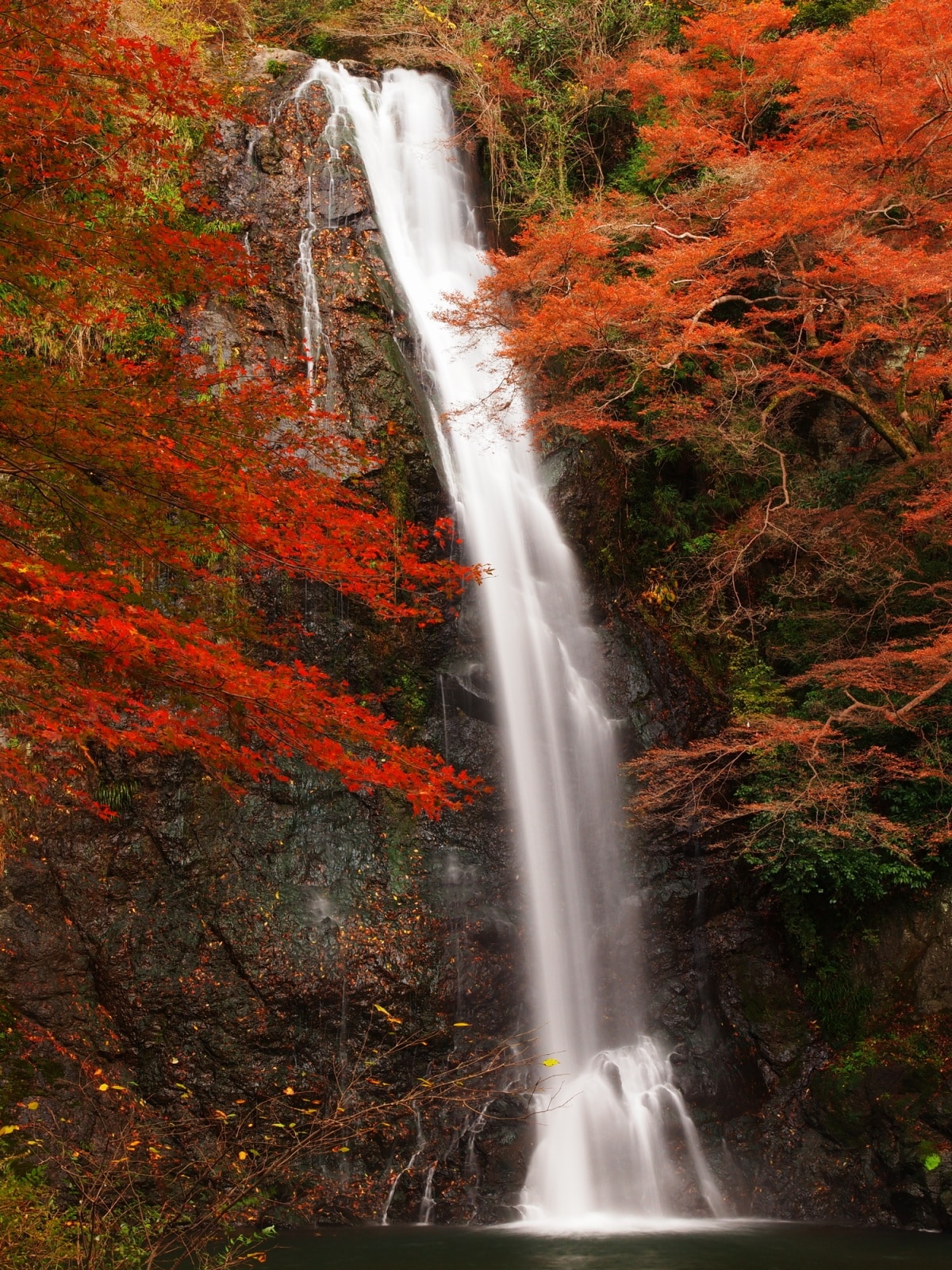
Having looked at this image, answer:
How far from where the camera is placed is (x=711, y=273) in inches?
419

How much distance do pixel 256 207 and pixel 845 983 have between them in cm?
1180

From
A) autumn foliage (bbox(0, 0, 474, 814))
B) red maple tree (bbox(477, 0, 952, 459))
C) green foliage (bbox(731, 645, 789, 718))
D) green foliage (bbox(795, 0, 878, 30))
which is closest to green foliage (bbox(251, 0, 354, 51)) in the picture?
red maple tree (bbox(477, 0, 952, 459))

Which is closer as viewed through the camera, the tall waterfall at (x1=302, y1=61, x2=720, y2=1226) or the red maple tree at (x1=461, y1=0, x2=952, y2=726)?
the tall waterfall at (x1=302, y1=61, x2=720, y2=1226)

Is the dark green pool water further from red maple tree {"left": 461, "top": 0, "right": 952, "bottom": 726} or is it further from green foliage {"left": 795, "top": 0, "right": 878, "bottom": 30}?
green foliage {"left": 795, "top": 0, "right": 878, "bottom": 30}

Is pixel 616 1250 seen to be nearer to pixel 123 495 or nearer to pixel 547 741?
pixel 547 741

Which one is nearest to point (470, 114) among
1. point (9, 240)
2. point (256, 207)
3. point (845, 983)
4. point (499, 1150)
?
point (256, 207)

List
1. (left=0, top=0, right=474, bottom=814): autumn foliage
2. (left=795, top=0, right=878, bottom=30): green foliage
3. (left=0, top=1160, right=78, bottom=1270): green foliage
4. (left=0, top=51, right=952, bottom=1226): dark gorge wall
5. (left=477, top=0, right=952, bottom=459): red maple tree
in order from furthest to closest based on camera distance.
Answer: (left=795, top=0, right=878, bottom=30): green foliage < (left=477, top=0, right=952, bottom=459): red maple tree < (left=0, top=51, right=952, bottom=1226): dark gorge wall < (left=0, top=0, right=474, bottom=814): autumn foliage < (left=0, top=1160, right=78, bottom=1270): green foliage

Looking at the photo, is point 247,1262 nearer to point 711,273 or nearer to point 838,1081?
point 838,1081

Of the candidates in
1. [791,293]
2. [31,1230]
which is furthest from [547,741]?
[31,1230]

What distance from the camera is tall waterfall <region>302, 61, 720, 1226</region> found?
8945mm

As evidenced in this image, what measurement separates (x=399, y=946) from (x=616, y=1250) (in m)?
3.26

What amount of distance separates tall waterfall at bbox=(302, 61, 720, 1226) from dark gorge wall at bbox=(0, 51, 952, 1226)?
0.28 meters

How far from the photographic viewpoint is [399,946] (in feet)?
31.2

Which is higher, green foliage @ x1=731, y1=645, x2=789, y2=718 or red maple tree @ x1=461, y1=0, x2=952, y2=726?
red maple tree @ x1=461, y1=0, x2=952, y2=726
